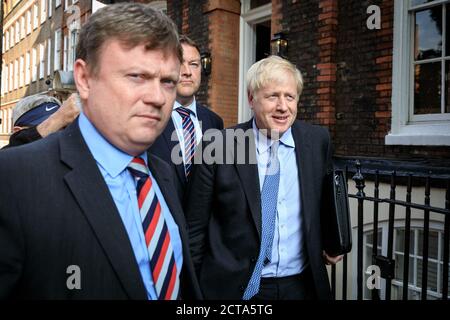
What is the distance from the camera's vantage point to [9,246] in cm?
97

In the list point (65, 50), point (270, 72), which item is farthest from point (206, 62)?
point (65, 50)

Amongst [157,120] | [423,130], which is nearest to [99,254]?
[157,120]

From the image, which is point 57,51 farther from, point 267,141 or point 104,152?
point 104,152

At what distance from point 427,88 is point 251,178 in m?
3.52

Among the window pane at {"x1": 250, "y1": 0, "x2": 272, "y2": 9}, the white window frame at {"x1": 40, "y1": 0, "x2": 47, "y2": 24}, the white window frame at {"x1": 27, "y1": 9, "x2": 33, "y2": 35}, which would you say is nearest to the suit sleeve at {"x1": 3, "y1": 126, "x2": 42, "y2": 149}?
the window pane at {"x1": 250, "y1": 0, "x2": 272, "y2": 9}

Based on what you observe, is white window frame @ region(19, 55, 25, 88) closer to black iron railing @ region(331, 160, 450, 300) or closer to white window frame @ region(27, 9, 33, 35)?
white window frame @ region(27, 9, 33, 35)

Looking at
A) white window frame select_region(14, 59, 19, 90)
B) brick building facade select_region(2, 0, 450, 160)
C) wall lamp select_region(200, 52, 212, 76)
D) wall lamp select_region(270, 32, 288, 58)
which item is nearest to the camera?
brick building facade select_region(2, 0, 450, 160)

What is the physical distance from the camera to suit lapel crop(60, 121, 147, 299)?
108 centimetres

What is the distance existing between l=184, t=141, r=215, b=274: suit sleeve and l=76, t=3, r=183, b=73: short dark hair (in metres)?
0.98

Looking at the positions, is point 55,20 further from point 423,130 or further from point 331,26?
point 423,130

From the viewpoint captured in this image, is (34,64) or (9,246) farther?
(34,64)

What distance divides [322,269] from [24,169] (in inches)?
65.6

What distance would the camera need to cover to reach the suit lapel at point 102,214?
3.54 feet

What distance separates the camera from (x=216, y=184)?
2115 mm
